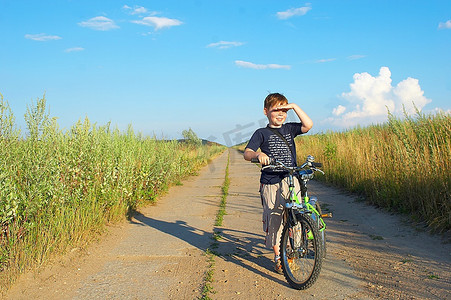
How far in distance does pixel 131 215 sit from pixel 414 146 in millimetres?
6450

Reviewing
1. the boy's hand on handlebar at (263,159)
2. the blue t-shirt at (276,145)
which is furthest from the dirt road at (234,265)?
the boy's hand on handlebar at (263,159)

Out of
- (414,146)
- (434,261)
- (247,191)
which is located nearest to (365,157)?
(414,146)

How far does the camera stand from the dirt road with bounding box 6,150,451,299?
409cm

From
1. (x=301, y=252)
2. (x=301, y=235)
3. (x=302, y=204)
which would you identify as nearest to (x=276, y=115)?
(x=302, y=204)

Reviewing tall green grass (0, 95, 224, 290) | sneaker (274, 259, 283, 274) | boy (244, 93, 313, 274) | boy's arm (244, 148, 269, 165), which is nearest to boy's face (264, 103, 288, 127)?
boy (244, 93, 313, 274)

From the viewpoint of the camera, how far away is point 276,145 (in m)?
4.58

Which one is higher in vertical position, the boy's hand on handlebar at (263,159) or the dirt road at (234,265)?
the boy's hand on handlebar at (263,159)

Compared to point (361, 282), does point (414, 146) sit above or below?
above

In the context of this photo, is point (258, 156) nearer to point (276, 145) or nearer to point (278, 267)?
point (276, 145)

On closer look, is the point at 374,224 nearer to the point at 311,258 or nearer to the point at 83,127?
the point at 311,258

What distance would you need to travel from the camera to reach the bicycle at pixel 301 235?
4.02 m

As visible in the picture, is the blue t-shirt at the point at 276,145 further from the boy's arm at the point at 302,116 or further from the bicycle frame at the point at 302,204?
the bicycle frame at the point at 302,204

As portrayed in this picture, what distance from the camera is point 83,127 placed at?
7.21 meters

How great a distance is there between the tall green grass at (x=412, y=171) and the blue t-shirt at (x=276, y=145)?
10.4 feet
